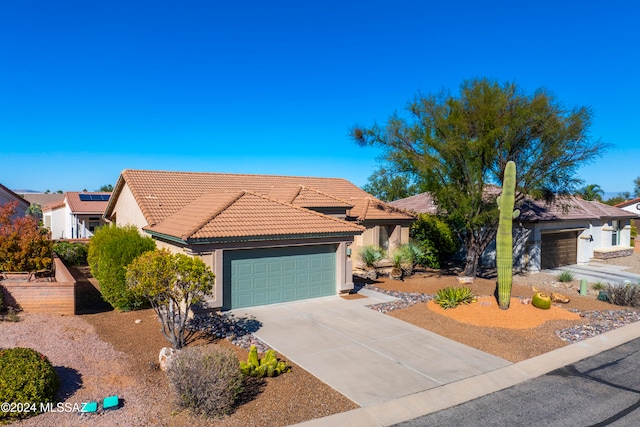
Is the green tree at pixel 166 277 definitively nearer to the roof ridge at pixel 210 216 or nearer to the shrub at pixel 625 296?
the roof ridge at pixel 210 216

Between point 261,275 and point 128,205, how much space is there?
422 inches

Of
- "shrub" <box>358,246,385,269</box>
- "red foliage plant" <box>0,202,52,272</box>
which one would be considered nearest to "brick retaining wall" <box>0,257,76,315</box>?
"red foliage plant" <box>0,202,52,272</box>

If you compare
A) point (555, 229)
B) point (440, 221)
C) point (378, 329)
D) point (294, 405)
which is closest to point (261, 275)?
point (378, 329)

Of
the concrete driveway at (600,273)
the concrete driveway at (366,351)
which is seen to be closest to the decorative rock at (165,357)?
the concrete driveway at (366,351)

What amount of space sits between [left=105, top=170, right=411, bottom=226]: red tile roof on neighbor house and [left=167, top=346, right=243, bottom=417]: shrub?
1080cm

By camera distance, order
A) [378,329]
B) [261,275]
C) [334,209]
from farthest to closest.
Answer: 1. [334,209]
2. [261,275]
3. [378,329]

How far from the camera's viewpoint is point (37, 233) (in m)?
16.9

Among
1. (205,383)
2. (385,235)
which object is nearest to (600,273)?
(385,235)

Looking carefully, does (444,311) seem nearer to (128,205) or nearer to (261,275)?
(261,275)

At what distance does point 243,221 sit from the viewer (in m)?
15.5

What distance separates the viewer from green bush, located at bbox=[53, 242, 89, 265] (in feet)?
79.0

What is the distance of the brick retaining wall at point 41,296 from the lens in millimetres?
13016

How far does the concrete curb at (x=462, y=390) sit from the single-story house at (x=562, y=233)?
11.6m

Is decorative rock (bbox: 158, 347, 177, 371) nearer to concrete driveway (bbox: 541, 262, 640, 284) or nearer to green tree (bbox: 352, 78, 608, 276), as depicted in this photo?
green tree (bbox: 352, 78, 608, 276)
